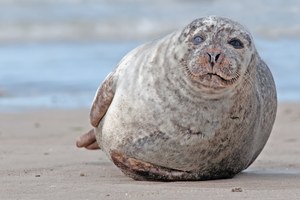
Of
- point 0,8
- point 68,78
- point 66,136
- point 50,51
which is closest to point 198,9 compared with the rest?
point 0,8

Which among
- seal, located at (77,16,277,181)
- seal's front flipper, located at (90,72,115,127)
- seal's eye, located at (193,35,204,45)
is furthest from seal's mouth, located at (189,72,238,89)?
seal's front flipper, located at (90,72,115,127)

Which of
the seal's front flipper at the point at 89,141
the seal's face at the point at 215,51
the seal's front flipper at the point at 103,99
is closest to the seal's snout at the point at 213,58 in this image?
the seal's face at the point at 215,51

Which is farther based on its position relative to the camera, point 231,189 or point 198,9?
point 198,9

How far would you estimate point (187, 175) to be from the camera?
18.9 feet

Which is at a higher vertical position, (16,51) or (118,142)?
(118,142)

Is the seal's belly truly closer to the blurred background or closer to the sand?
the sand

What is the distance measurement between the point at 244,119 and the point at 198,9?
1508cm

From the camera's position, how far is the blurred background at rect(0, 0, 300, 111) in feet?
38.9

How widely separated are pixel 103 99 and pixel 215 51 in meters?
0.98

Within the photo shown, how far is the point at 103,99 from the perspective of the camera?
6.00m

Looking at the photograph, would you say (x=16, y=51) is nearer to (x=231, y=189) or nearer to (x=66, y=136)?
(x=66, y=136)

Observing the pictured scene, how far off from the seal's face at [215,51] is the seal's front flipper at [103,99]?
2.10 feet

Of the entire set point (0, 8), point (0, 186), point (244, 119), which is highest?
point (244, 119)

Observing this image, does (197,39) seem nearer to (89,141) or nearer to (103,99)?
(103,99)
